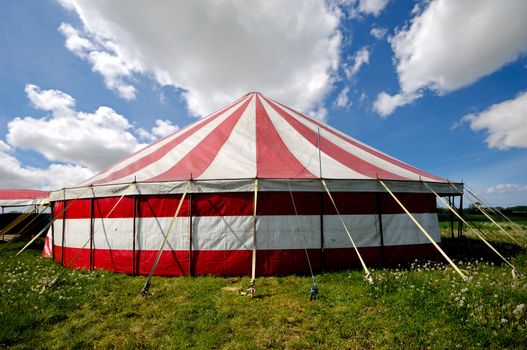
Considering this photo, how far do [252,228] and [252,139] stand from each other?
2457 millimetres

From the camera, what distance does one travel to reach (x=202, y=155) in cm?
691

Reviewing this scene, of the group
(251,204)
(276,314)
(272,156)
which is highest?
(272,156)

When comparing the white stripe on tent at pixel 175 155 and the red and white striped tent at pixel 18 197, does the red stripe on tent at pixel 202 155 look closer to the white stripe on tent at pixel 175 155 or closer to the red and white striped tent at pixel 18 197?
the white stripe on tent at pixel 175 155

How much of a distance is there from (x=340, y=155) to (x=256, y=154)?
2.17 meters

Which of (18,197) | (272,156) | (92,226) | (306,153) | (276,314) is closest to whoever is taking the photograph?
(276,314)

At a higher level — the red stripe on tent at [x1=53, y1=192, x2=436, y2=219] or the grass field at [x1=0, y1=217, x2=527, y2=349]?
the red stripe on tent at [x1=53, y1=192, x2=436, y2=219]

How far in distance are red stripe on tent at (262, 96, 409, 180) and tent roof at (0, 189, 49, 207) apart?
47.4ft

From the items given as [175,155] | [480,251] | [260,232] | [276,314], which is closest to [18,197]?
[175,155]

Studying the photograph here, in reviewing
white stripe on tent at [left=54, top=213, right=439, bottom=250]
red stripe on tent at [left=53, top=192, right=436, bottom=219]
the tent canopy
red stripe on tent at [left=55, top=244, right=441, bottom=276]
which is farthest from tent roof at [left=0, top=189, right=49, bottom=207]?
red stripe on tent at [left=55, top=244, right=441, bottom=276]

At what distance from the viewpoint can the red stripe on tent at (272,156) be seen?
5988 mm

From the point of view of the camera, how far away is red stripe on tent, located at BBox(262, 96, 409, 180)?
6.61m

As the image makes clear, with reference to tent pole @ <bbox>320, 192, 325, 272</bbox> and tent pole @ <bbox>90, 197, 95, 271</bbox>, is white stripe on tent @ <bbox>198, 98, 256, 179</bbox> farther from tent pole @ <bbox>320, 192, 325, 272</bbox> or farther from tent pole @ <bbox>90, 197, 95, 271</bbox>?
tent pole @ <bbox>90, 197, 95, 271</bbox>

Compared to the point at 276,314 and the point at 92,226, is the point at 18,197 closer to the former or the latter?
the point at 92,226

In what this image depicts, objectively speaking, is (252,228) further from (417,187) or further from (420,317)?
(417,187)
